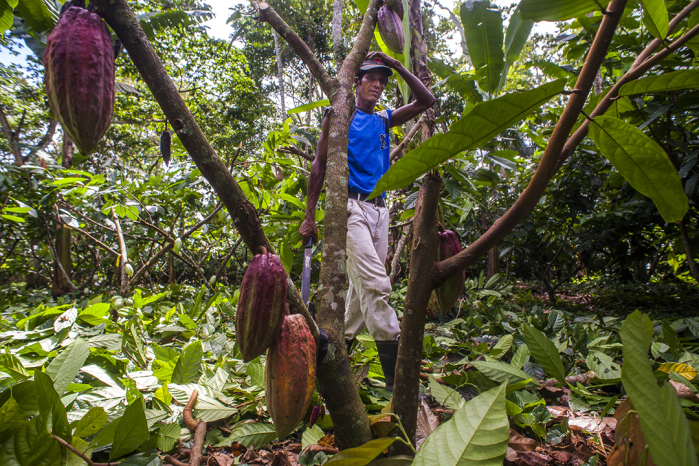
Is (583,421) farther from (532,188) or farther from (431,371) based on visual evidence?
(532,188)

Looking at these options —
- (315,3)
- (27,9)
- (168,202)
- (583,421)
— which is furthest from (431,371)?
(315,3)

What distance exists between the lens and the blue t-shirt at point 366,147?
1.86 meters

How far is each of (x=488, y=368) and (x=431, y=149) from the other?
104 centimetres

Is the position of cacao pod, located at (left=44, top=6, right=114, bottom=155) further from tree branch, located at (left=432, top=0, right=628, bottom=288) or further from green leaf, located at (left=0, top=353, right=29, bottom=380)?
green leaf, located at (left=0, top=353, right=29, bottom=380)

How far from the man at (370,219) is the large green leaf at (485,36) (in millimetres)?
767

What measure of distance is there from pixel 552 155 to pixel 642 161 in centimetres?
11

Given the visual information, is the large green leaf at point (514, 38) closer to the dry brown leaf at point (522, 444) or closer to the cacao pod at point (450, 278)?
the cacao pod at point (450, 278)

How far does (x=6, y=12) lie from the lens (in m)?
0.59

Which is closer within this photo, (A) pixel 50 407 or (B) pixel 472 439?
(B) pixel 472 439

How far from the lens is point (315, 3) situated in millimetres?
11336

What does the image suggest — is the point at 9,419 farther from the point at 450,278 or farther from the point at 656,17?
Answer: the point at 656,17

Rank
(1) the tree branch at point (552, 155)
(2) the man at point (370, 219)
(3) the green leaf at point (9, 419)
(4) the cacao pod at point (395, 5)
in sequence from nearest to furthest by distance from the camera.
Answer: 1. (1) the tree branch at point (552, 155)
2. (3) the green leaf at point (9, 419)
3. (4) the cacao pod at point (395, 5)
4. (2) the man at point (370, 219)

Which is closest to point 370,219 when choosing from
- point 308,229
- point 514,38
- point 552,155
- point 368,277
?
point 368,277

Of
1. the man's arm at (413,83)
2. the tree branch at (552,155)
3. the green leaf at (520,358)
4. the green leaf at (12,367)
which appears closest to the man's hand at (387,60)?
the man's arm at (413,83)
